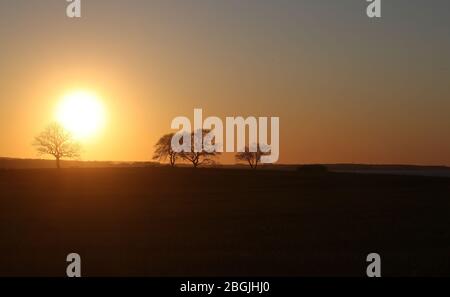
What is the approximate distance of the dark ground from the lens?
17.6m

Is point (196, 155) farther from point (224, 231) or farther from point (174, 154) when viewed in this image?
point (224, 231)

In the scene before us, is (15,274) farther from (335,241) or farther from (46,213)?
(46,213)

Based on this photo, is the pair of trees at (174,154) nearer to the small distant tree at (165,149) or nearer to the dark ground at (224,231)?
the small distant tree at (165,149)

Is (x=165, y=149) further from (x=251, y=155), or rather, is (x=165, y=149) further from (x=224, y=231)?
(x=224, y=231)

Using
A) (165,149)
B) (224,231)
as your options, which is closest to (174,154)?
(165,149)

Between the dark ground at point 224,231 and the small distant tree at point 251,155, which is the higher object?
the small distant tree at point 251,155

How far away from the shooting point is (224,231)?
2444 cm

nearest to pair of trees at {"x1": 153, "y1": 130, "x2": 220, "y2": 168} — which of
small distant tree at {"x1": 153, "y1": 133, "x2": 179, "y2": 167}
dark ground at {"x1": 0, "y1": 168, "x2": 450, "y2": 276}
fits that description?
small distant tree at {"x1": 153, "y1": 133, "x2": 179, "y2": 167}

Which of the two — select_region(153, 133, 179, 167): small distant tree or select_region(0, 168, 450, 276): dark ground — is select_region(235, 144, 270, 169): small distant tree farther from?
select_region(0, 168, 450, 276): dark ground

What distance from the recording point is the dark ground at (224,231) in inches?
695

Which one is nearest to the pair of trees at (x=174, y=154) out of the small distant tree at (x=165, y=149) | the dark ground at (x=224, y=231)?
the small distant tree at (x=165, y=149)

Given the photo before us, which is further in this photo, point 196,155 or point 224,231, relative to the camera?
point 196,155

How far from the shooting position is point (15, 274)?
16547mm
